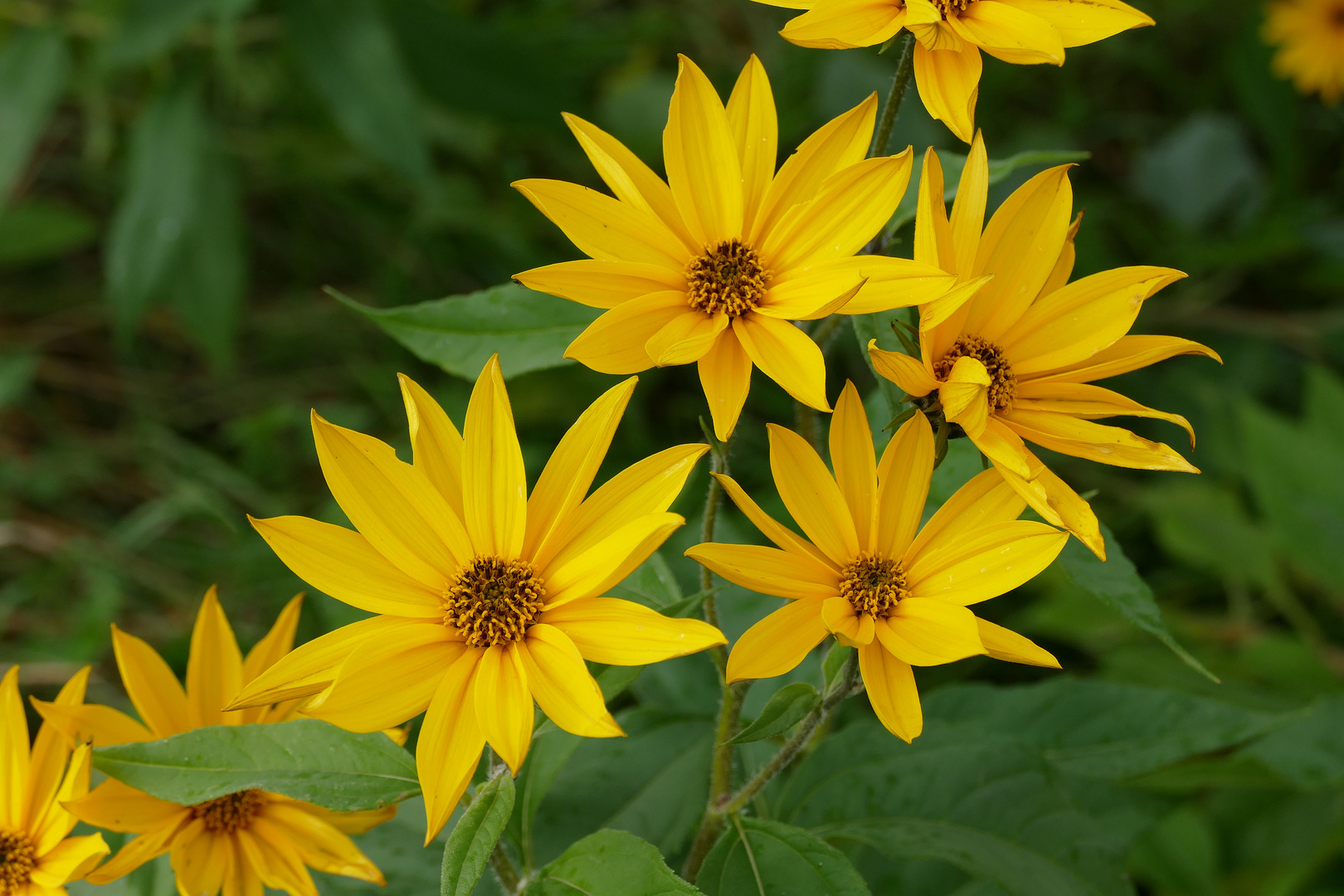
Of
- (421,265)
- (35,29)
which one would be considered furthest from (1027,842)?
(35,29)

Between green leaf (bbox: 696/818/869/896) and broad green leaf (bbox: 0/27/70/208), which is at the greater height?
broad green leaf (bbox: 0/27/70/208)

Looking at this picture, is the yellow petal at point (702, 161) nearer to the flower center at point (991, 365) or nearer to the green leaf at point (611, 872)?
the flower center at point (991, 365)

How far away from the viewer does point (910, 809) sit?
1470 mm

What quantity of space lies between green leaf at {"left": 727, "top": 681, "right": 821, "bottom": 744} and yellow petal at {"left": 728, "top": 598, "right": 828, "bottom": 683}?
0.03 m

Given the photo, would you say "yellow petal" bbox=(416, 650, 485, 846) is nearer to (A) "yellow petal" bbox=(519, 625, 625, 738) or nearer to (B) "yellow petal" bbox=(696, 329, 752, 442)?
(A) "yellow petal" bbox=(519, 625, 625, 738)

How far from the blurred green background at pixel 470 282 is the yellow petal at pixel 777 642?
0.77 meters

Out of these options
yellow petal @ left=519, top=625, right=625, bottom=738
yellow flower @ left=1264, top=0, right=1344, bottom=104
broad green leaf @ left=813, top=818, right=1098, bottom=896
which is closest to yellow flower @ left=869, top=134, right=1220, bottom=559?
yellow petal @ left=519, top=625, right=625, bottom=738

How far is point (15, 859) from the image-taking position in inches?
47.9

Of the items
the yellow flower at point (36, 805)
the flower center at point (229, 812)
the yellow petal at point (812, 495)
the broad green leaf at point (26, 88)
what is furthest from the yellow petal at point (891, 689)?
the broad green leaf at point (26, 88)

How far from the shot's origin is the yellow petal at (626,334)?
1037 mm

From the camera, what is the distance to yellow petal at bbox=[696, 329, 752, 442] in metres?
1.05


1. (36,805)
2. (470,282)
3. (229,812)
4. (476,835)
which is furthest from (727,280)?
(470,282)

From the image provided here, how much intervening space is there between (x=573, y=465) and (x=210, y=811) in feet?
2.02

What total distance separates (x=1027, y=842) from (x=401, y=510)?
37.2 inches
